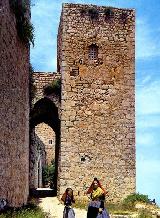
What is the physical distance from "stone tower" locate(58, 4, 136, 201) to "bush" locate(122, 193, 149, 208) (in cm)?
51

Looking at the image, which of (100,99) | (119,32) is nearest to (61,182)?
(100,99)

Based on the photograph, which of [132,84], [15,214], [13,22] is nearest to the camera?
A: [15,214]

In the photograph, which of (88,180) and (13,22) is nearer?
(13,22)

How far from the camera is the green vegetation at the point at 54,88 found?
19109 mm

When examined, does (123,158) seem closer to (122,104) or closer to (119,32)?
(122,104)

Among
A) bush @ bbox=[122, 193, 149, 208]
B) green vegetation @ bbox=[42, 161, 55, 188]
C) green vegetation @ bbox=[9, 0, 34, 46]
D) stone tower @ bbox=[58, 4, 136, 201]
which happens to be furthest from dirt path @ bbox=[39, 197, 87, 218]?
green vegetation @ bbox=[42, 161, 55, 188]

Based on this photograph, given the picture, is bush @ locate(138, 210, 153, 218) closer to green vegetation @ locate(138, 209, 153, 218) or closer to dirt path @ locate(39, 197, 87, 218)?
green vegetation @ locate(138, 209, 153, 218)

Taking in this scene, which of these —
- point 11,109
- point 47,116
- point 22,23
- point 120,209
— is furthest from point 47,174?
point 11,109

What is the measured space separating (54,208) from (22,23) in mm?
6624

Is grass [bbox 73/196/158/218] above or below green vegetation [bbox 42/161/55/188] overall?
below

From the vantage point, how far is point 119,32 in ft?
64.1

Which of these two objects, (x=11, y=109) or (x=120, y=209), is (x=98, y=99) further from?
(x=11, y=109)

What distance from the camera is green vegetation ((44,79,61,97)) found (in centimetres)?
1911

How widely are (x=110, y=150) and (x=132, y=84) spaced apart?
9.43 ft
